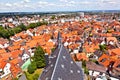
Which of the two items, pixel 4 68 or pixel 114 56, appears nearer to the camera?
pixel 4 68

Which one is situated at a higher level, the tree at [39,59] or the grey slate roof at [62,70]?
the grey slate roof at [62,70]

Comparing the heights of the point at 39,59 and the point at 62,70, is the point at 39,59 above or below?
below

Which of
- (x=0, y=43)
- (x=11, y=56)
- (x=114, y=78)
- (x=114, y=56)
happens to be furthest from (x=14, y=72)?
(x=0, y=43)

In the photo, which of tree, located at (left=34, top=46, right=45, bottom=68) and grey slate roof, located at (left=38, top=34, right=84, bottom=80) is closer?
grey slate roof, located at (left=38, top=34, right=84, bottom=80)

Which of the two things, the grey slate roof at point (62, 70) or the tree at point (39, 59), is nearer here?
the grey slate roof at point (62, 70)

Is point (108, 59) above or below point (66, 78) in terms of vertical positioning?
below

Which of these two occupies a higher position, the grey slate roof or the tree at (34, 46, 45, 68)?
the grey slate roof

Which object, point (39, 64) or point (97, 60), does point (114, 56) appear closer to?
point (97, 60)

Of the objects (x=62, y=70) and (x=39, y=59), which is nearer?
(x=62, y=70)
